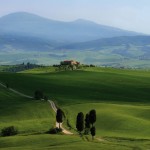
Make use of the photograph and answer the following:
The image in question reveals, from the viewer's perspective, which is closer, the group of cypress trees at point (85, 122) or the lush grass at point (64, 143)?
the lush grass at point (64, 143)

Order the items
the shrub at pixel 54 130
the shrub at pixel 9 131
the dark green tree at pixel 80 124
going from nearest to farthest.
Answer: the dark green tree at pixel 80 124, the shrub at pixel 54 130, the shrub at pixel 9 131

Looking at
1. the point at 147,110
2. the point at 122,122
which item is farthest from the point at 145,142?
the point at 147,110

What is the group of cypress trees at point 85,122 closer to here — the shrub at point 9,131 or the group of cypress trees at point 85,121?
the group of cypress trees at point 85,121

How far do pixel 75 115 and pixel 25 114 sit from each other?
50.4 feet

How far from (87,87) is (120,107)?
52066mm

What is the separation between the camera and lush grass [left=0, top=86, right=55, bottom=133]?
4441 inches

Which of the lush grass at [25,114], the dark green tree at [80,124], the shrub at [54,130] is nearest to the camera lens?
the dark green tree at [80,124]

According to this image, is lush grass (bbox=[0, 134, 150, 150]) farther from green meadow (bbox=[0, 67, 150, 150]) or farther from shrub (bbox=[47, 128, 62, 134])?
shrub (bbox=[47, 128, 62, 134])

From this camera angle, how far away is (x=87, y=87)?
193 m

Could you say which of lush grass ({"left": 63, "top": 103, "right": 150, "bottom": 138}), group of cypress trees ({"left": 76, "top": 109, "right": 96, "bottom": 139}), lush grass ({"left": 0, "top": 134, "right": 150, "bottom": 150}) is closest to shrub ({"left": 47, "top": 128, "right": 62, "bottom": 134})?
Answer: group of cypress trees ({"left": 76, "top": 109, "right": 96, "bottom": 139})

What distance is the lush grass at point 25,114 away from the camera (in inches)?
4441

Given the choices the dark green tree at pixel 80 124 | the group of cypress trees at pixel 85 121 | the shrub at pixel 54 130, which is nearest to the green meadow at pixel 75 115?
the dark green tree at pixel 80 124

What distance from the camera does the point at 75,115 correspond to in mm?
130125

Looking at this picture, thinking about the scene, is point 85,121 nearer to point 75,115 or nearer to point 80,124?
point 80,124
